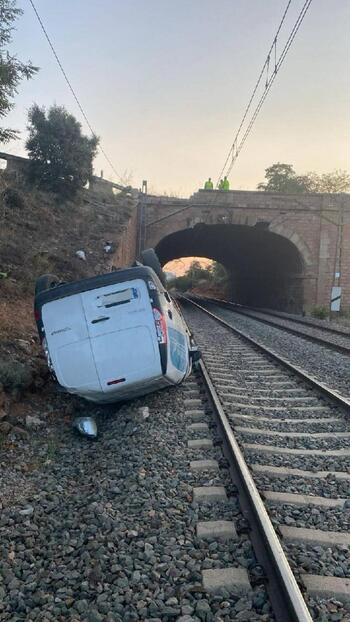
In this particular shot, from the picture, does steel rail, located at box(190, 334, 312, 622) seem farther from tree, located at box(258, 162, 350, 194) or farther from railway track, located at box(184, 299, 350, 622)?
tree, located at box(258, 162, 350, 194)

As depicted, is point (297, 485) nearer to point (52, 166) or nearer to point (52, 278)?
point (52, 278)

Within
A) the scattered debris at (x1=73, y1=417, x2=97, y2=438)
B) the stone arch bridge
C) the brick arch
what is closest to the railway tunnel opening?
the brick arch

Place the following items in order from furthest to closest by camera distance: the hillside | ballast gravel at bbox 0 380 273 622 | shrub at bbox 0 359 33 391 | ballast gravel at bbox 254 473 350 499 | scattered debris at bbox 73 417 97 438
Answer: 1. the hillside
2. shrub at bbox 0 359 33 391
3. scattered debris at bbox 73 417 97 438
4. ballast gravel at bbox 254 473 350 499
5. ballast gravel at bbox 0 380 273 622

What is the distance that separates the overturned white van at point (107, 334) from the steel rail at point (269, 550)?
1.69 metres

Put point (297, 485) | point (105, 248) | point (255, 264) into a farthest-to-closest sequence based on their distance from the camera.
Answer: point (255, 264) < point (105, 248) < point (297, 485)

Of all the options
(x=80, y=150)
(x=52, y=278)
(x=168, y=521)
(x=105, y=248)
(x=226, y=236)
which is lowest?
(x=168, y=521)

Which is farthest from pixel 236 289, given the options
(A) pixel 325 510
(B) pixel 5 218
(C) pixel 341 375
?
(A) pixel 325 510

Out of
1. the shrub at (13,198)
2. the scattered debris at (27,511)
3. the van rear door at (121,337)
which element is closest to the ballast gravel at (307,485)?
the scattered debris at (27,511)

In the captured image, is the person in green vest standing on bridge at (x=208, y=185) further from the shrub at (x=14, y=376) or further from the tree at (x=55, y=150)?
the shrub at (x=14, y=376)

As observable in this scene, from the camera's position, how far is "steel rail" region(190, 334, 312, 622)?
2545 millimetres

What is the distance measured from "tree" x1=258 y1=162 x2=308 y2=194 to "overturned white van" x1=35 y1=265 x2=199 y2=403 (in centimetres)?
Answer: 4759

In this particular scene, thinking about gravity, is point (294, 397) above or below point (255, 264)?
below

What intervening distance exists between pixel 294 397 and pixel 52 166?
632 inches

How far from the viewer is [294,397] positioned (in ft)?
25.0
